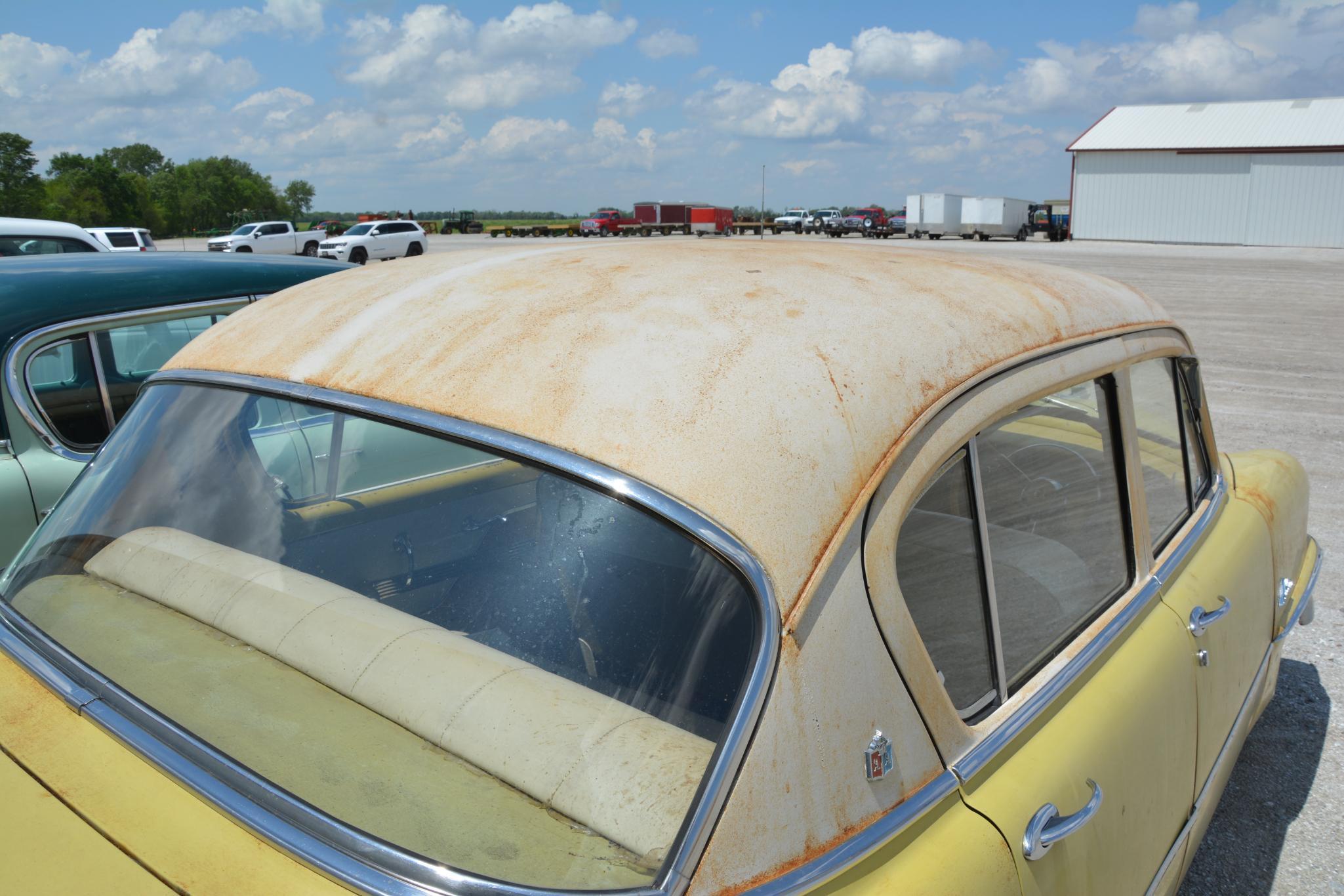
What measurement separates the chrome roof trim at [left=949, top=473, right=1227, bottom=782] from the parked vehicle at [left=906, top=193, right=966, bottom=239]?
2151 inches

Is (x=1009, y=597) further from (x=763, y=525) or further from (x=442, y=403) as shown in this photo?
(x=442, y=403)

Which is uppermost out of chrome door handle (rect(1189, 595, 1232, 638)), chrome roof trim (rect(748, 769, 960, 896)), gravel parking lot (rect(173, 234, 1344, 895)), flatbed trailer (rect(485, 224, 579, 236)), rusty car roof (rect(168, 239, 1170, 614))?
rusty car roof (rect(168, 239, 1170, 614))

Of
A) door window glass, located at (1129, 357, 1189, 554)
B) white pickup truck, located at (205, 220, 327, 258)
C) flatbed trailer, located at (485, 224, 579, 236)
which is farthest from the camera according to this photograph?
flatbed trailer, located at (485, 224, 579, 236)

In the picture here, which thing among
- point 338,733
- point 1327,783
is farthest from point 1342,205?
point 338,733

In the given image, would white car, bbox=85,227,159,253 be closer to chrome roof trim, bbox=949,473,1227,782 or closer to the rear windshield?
the rear windshield

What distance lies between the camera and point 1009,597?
1789 millimetres

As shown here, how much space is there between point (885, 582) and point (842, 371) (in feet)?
1.05

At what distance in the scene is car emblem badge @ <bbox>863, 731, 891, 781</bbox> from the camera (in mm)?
1244

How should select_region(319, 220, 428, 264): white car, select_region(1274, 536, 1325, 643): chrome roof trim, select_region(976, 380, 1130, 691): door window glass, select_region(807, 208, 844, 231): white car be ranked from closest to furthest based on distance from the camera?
select_region(976, 380, 1130, 691): door window glass
select_region(1274, 536, 1325, 643): chrome roof trim
select_region(319, 220, 428, 264): white car
select_region(807, 208, 844, 231): white car

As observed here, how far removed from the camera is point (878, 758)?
4.12 feet

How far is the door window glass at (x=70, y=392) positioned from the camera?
3.70 meters

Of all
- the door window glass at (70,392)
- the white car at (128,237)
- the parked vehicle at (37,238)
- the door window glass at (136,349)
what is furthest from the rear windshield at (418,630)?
the white car at (128,237)

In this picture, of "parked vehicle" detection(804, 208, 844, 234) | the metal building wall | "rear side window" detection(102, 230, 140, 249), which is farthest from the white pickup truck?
the metal building wall

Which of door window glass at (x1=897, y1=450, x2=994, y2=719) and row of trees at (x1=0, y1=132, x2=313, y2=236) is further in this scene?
row of trees at (x1=0, y1=132, x2=313, y2=236)
